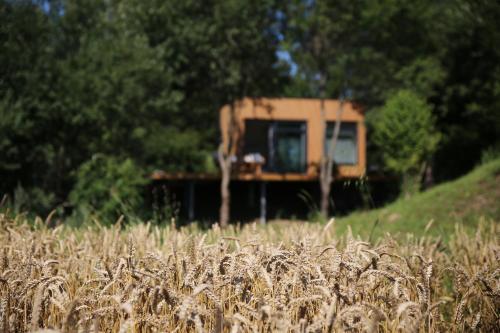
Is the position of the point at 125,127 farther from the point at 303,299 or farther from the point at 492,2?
the point at 303,299

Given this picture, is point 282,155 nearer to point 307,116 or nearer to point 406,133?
point 307,116

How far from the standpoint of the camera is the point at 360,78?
23922 mm

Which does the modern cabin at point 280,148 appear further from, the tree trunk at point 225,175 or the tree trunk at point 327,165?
the tree trunk at point 225,175

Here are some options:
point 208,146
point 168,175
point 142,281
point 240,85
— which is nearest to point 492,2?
point 240,85

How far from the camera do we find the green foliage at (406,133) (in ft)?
68.9

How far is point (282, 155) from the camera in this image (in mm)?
22234

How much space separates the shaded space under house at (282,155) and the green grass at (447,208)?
21.7 feet

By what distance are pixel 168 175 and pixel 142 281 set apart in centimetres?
1627

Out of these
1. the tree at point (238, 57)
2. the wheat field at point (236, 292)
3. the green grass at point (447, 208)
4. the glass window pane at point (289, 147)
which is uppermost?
the tree at point (238, 57)

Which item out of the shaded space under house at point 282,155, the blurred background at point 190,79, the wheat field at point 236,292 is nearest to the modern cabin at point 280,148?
the shaded space under house at point 282,155

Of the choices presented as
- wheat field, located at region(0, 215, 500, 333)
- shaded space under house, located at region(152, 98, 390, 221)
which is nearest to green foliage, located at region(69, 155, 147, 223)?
shaded space under house, located at region(152, 98, 390, 221)

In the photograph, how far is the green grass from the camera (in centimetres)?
1231

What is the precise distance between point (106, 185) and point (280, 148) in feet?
32.9

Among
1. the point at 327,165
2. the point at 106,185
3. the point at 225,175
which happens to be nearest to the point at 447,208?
the point at 225,175
